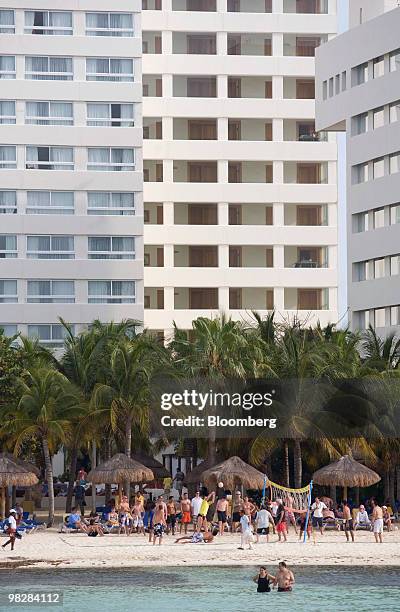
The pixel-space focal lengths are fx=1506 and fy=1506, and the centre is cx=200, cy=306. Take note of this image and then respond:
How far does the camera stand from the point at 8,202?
8850 cm

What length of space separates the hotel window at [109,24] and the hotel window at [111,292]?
1486 centimetres

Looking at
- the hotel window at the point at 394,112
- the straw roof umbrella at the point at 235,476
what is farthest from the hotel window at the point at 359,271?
the straw roof umbrella at the point at 235,476

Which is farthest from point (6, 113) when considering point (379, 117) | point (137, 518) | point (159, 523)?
point (159, 523)

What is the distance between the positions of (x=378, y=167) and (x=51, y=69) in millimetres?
21468

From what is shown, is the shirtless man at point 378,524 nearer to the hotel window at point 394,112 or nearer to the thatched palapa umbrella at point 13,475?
the thatched palapa umbrella at point 13,475

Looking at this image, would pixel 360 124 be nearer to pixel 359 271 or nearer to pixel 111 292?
pixel 359 271

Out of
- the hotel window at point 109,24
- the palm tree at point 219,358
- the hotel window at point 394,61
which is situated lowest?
the palm tree at point 219,358

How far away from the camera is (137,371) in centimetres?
6216

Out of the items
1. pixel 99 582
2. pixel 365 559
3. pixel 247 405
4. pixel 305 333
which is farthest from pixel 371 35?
pixel 99 582

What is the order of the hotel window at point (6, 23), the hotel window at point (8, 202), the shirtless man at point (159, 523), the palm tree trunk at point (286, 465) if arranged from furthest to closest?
the hotel window at point (6, 23), the hotel window at point (8, 202), the palm tree trunk at point (286, 465), the shirtless man at point (159, 523)

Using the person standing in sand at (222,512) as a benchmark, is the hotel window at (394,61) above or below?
above

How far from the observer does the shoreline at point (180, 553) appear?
158 feet

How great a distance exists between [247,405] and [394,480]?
28.5 ft

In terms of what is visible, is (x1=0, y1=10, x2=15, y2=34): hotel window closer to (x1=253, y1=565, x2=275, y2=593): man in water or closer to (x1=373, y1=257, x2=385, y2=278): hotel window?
(x1=373, y1=257, x2=385, y2=278): hotel window
